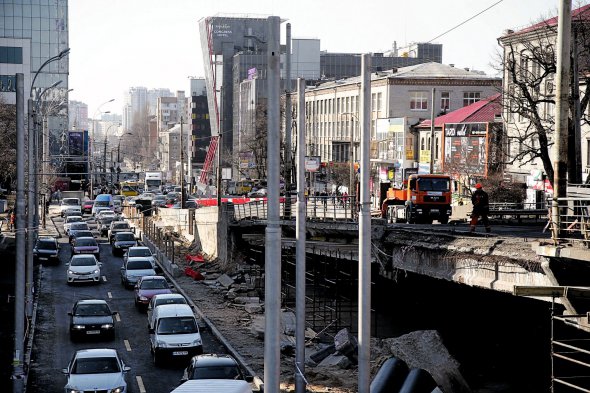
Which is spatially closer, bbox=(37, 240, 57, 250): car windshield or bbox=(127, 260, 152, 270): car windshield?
bbox=(127, 260, 152, 270): car windshield

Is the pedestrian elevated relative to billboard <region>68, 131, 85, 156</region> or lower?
lower

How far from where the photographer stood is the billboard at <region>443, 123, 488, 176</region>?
63.1 metres

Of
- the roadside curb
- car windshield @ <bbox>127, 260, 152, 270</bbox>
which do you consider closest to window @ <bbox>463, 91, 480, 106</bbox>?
the roadside curb

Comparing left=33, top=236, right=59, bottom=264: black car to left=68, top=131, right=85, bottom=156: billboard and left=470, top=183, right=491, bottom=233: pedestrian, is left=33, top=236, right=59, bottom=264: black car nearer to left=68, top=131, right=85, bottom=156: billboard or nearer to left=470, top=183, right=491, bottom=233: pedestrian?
left=470, top=183, right=491, bottom=233: pedestrian

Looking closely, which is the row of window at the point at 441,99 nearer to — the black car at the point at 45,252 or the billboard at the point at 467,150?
the billboard at the point at 467,150

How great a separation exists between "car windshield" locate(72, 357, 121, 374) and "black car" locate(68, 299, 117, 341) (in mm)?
7325

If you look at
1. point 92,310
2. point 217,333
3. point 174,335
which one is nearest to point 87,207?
point 92,310

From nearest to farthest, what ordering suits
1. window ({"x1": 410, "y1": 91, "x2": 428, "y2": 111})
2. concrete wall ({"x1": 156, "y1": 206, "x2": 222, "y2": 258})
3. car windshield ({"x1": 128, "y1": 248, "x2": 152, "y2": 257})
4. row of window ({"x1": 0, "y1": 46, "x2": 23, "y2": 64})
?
car windshield ({"x1": 128, "y1": 248, "x2": 152, "y2": 257}) → concrete wall ({"x1": 156, "y1": 206, "x2": 222, "y2": 258}) → window ({"x1": 410, "y1": 91, "x2": 428, "y2": 111}) → row of window ({"x1": 0, "y1": 46, "x2": 23, "y2": 64})

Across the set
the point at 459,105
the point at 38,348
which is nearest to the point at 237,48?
the point at 459,105

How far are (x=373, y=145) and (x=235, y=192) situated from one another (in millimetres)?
27074

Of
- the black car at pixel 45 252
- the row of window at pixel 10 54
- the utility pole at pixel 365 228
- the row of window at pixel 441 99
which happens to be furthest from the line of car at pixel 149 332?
the row of window at pixel 10 54

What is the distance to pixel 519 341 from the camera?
30.7 meters

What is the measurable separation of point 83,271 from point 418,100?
164 feet

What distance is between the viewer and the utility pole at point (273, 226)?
12.7 m
